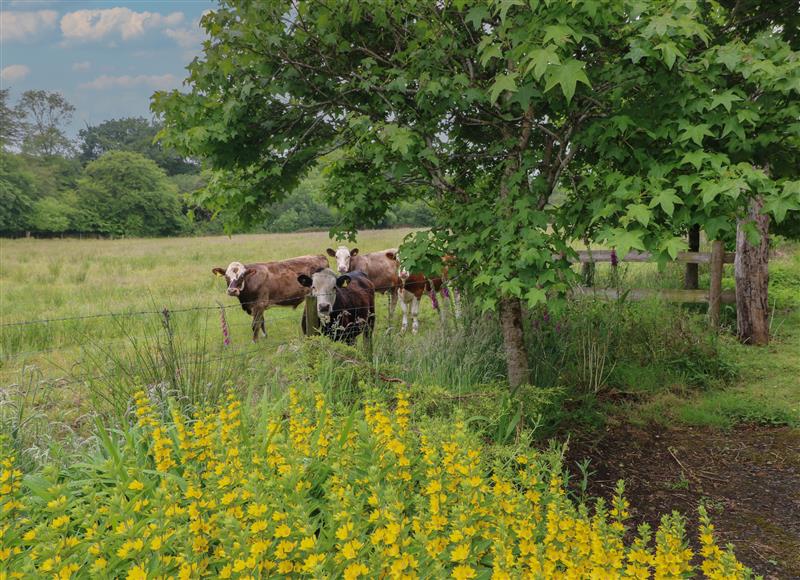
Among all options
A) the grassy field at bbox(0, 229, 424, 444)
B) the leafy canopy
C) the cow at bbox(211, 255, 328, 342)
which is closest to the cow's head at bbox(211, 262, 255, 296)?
the cow at bbox(211, 255, 328, 342)

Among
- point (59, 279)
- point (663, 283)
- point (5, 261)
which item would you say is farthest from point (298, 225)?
point (663, 283)

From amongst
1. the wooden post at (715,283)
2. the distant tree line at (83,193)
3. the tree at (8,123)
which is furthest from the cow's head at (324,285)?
the tree at (8,123)

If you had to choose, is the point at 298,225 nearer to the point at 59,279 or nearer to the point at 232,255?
the point at 232,255

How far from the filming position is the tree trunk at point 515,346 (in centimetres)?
496

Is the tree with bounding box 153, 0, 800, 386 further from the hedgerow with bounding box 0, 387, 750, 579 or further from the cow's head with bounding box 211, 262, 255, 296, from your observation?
the cow's head with bounding box 211, 262, 255, 296

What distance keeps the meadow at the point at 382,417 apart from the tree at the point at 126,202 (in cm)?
4550

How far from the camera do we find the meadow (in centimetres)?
211

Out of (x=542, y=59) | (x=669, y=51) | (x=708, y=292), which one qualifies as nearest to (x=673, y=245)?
(x=669, y=51)

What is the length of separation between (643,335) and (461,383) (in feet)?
8.99

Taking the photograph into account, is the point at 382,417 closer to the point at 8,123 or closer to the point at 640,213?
the point at 640,213

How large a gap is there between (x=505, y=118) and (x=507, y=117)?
0.15 ft

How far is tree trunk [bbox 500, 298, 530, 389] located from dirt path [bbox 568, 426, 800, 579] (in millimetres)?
738

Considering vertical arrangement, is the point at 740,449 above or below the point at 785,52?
below

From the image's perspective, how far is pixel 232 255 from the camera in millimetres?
22781
